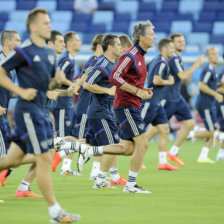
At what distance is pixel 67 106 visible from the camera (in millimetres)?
11922

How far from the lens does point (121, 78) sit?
27.8ft

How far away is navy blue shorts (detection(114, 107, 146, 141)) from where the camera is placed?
8.60 m

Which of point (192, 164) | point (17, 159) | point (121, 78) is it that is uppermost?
point (121, 78)

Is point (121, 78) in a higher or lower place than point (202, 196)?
higher

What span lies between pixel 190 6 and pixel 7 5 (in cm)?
887

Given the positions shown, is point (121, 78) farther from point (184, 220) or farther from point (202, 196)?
point (184, 220)

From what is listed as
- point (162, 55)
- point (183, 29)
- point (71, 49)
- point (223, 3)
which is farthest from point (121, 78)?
point (223, 3)

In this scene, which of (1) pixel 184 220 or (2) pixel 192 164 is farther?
(2) pixel 192 164

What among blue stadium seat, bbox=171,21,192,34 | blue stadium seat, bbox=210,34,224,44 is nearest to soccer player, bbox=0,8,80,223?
blue stadium seat, bbox=210,34,224,44

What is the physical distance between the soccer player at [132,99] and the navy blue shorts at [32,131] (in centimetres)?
236

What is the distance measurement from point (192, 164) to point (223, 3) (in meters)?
15.9

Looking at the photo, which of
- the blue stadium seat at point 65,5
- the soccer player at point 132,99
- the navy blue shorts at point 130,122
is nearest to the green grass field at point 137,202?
the soccer player at point 132,99

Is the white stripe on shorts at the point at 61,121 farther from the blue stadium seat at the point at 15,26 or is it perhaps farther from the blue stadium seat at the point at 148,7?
the blue stadium seat at the point at 148,7

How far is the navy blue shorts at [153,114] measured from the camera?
1254cm
